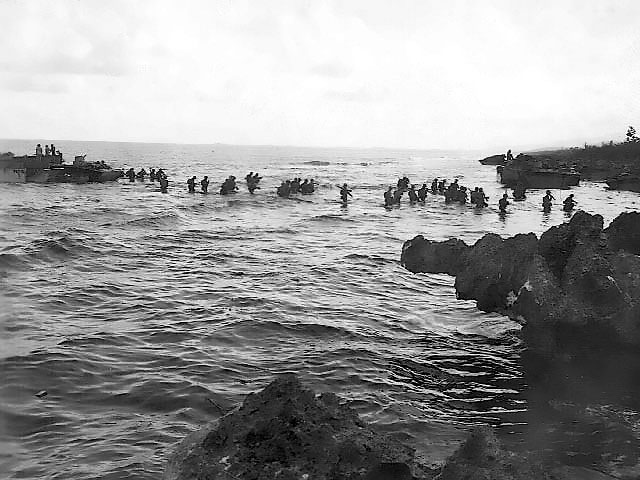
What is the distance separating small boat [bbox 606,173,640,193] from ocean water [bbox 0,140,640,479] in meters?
38.6

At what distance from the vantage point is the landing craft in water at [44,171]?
2680 inches

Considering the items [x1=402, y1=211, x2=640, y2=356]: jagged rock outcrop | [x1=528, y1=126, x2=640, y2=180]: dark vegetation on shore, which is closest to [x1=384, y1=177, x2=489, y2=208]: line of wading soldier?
[x1=528, y1=126, x2=640, y2=180]: dark vegetation on shore

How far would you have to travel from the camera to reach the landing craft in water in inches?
2680

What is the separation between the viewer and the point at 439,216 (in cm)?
4497

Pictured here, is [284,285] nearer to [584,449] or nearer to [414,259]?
[414,259]

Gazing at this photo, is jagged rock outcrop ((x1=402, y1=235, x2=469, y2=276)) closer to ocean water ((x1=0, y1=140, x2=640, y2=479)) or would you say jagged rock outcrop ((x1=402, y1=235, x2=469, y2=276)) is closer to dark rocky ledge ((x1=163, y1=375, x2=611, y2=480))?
ocean water ((x1=0, y1=140, x2=640, y2=479))

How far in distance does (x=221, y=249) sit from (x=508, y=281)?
57.5 ft

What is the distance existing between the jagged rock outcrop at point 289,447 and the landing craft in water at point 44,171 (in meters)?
70.9

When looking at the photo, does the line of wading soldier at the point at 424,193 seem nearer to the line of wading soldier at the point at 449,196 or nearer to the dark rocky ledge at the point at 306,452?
the line of wading soldier at the point at 449,196

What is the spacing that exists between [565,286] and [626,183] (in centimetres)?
5732

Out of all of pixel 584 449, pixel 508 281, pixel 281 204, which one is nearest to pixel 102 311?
pixel 508 281

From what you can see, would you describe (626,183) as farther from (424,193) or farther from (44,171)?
(44,171)

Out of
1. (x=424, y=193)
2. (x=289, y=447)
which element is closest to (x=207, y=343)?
(x=289, y=447)

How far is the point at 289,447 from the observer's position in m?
5.57
